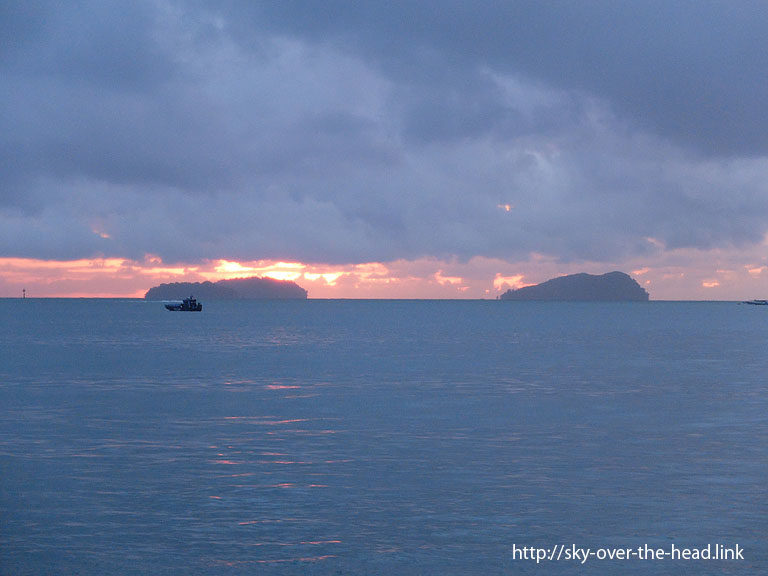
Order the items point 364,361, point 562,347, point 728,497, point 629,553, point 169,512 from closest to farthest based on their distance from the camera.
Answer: point 629,553
point 169,512
point 728,497
point 364,361
point 562,347

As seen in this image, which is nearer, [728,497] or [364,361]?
[728,497]

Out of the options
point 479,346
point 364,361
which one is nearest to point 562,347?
point 479,346

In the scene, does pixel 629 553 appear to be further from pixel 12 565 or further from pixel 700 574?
pixel 12 565

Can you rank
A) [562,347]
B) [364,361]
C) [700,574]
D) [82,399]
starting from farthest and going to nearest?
[562,347] < [364,361] < [82,399] < [700,574]

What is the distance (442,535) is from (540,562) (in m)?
2.50

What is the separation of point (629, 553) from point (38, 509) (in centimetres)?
1427

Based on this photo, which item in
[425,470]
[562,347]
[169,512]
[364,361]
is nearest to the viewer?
[169,512]

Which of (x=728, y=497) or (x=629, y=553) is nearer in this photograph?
(x=629, y=553)

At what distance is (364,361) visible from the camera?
7931cm

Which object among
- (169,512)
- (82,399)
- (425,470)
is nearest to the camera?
(169,512)

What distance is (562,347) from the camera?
342ft

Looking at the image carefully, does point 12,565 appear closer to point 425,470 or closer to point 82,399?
point 425,470

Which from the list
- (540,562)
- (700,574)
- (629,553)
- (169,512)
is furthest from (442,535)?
(169,512)

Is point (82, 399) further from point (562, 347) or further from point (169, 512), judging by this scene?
point (562, 347)
